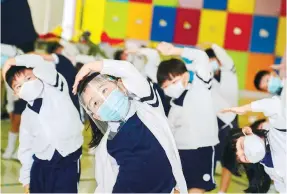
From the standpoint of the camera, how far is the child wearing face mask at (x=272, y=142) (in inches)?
24.1

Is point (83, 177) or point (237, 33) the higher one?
point (237, 33)

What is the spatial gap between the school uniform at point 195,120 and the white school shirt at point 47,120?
0.18m

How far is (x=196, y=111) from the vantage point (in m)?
0.81

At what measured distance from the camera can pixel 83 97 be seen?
0.59 m

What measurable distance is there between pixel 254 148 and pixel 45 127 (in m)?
0.33

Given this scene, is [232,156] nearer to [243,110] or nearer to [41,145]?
[243,110]

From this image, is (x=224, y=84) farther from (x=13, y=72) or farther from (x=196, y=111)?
(x=13, y=72)

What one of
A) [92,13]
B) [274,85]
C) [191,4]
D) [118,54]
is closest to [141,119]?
[92,13]

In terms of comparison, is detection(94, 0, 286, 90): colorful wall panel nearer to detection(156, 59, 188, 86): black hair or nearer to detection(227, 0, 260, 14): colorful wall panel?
detection(227, 0, 260, 14): colorful wall panel

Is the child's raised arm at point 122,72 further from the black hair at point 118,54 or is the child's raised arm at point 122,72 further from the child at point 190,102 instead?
the black hair at point 118,54

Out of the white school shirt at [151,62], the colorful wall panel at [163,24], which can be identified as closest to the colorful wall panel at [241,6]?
the colorful wall panel at [163,24]

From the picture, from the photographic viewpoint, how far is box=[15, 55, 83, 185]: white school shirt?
0.77 metres

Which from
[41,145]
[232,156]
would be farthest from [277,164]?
[41,145]

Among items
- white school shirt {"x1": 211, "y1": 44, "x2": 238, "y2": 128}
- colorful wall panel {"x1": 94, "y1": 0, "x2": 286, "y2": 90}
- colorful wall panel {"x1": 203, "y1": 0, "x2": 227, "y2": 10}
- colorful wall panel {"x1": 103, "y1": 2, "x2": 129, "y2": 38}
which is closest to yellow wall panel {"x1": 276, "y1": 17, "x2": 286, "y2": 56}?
colorful wall panel {"x1": 94, "y1": 0, "x2": 286, "y2": 90}
